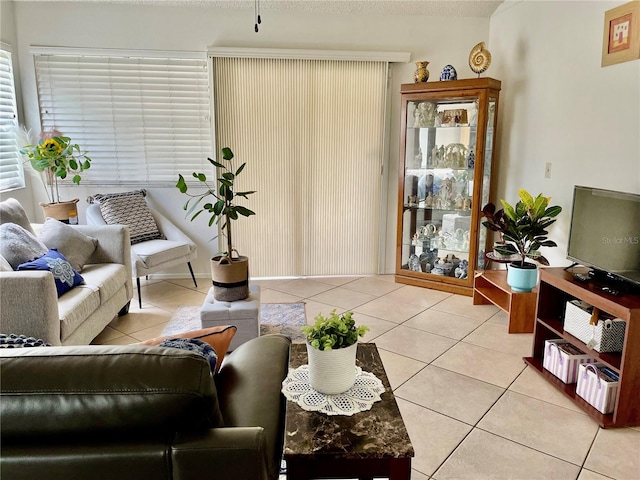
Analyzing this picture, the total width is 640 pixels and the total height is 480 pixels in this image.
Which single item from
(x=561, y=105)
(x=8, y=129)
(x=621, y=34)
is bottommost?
(x=8, y=129)

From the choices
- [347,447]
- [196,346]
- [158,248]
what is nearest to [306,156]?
[158,248]

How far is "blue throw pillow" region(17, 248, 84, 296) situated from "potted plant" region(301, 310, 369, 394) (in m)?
2.03

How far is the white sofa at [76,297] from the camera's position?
7.63 feet

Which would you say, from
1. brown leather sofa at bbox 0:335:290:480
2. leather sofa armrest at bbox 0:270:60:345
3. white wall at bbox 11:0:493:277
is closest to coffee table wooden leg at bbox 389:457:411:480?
brown leather sofa at bbox 0:335:290:480

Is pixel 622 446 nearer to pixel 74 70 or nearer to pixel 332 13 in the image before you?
pixel 332 13

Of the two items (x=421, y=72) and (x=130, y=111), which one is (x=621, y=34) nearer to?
(x=421, y=72)

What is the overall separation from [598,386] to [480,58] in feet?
9.12

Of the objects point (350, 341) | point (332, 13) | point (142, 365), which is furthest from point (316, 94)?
point (142, 365)

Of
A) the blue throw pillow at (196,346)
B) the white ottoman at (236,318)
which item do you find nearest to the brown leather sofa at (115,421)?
the blue throw pillow at (196,346)

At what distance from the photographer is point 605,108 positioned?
2840 mm

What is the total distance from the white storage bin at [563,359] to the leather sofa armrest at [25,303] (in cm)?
277

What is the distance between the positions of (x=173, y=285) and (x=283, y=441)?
3408 millimetres

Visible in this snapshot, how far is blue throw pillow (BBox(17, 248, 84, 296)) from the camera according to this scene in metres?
2.73

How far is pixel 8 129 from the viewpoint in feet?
13.4
